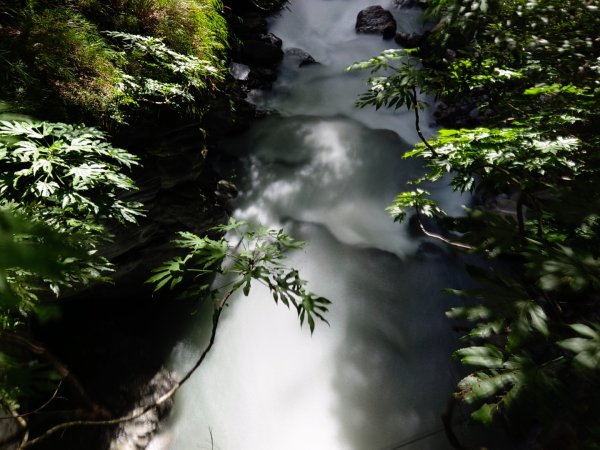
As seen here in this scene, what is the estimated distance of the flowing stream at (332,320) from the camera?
9.82ft

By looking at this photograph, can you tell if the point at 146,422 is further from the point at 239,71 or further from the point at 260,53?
the point at 260,53

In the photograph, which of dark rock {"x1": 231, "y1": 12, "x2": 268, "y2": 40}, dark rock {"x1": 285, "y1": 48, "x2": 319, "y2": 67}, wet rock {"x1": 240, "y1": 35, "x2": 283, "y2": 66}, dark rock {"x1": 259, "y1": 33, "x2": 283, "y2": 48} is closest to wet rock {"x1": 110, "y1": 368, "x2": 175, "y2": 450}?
wet rock {"x1": 240, "y1": 35, "x2": 283, "y2": 66}

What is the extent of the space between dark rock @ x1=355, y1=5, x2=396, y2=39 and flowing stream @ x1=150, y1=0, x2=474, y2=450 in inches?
116

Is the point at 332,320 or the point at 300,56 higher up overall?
the point at 300,56

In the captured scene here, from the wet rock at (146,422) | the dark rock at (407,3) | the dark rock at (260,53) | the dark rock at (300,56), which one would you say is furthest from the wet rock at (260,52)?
the wet rock at (146,422)

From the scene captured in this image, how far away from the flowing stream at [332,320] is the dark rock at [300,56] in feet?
4.57

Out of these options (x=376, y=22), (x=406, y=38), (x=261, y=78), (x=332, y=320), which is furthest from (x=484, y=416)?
(x=376, y=22)

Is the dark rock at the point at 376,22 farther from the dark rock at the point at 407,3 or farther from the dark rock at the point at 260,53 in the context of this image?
the dark rock at the point at 260,53

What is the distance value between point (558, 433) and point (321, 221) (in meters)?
3.52

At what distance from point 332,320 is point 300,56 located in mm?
6683

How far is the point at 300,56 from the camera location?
302 inches

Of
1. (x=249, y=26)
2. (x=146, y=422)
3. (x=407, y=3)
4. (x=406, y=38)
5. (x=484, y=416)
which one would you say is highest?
(x=407, y=3)

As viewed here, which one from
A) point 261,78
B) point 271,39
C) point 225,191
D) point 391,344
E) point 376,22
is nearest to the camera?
point 391,344

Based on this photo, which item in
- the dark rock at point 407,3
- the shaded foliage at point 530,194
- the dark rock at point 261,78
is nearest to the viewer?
the shaded foliage at point 530,194
